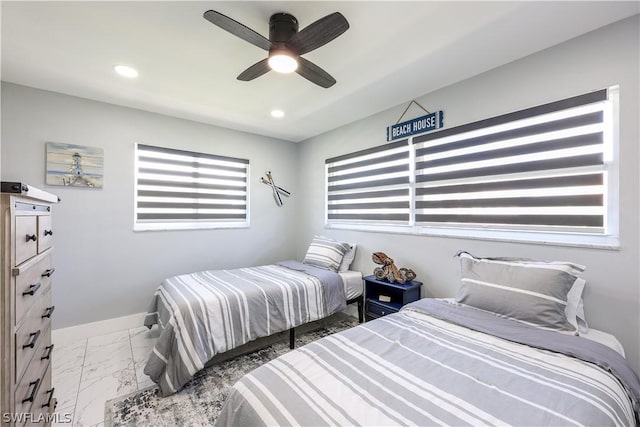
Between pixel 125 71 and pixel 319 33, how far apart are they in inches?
75.4

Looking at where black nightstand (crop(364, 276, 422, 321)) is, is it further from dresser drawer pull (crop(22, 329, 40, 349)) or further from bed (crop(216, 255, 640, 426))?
dresser drawer pull (crop(22, 329, 40, 349))

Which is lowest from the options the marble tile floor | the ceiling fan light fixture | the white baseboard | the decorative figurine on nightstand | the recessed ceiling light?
the marble tile floor

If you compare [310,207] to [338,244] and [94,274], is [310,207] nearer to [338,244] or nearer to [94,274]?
[338,244]

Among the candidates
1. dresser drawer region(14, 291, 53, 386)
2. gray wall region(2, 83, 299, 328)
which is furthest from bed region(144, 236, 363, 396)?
dresser drawer region(14, 291, 53, 386)

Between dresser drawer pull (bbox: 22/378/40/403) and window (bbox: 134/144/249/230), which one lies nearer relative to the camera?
dresser drawer pull (bbox: 22/378/40/403)

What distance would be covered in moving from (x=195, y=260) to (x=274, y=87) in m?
2.45

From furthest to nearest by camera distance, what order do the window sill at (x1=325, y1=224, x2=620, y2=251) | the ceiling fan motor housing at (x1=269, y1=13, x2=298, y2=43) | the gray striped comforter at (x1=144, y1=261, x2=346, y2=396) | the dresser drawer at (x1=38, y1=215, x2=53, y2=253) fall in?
the gray striped comforter at (x1=144, y1=261, x2=346, y2=396) < the window sill at (x1=325, y1=224, x2=620, y2=251) < the ceiling fan motor housing at (x1=269, y1=13, x2=298, y2=43) < the dresser drawer at (x1=38, y1=215, x2=53, y2=253)

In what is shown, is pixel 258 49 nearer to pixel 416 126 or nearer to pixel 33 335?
pixel 416 126

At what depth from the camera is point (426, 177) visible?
280cm

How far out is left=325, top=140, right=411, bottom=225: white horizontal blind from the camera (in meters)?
3.05

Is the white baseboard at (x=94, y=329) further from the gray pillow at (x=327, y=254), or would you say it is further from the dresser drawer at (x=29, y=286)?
the gray pillow at (x=327, y=254)

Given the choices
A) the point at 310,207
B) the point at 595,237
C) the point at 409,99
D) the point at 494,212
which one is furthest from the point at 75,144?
the point at 595,237

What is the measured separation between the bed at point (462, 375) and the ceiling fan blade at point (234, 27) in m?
1.82

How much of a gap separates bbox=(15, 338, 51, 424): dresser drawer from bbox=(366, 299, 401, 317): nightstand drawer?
242 centimetres
